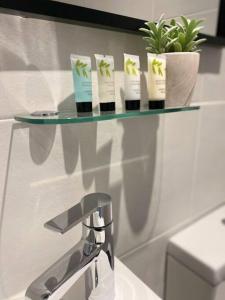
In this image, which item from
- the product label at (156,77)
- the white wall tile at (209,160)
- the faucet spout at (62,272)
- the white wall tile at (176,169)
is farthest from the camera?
the white wall tile at (209,160)

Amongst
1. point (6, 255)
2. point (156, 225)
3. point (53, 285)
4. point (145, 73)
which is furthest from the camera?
point (156, 225)

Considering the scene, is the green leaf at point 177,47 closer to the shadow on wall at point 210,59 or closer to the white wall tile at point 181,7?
the white wall tile at point 181,7

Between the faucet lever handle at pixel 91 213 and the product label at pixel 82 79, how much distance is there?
15cm

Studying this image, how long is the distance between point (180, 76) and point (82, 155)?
0.23 meters

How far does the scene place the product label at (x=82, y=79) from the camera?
0.38 metres

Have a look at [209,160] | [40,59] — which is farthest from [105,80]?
[209,160]

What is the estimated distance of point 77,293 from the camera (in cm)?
50

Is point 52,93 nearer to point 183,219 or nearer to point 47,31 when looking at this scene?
point 47,31

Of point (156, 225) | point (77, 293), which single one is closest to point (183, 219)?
point (156, 225)

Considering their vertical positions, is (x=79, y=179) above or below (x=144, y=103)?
below

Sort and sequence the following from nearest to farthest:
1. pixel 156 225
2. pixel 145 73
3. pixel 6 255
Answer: pixel 6 255, pixel 145 73, pixel 156 225

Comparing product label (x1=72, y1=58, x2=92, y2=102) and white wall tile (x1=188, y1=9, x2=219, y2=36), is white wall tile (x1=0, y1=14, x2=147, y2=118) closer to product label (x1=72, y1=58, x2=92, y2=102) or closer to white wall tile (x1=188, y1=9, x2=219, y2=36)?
product label (x1=72, y1=58, x2=92, y2=102)

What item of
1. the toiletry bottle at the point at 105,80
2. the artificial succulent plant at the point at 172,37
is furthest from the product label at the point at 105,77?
the artificial succulent plant at the point at 172,37

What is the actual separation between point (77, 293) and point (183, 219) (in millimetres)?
395
